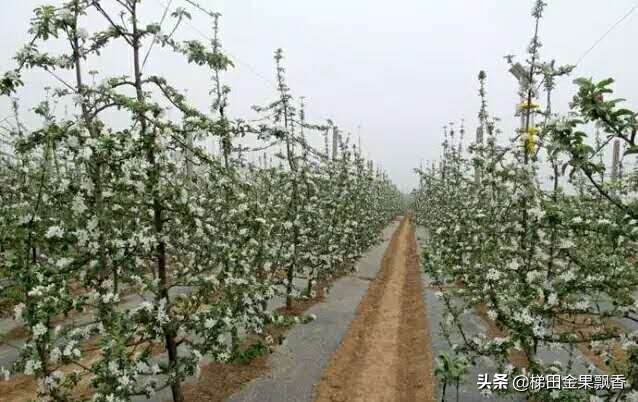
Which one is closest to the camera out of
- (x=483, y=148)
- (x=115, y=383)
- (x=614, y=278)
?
(x=115, y=383)

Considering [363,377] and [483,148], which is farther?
[363,377]

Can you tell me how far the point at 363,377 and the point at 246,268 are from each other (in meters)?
4.39

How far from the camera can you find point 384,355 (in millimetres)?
11914

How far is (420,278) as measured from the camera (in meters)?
20.7

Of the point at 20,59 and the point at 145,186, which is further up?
the point at 20,59

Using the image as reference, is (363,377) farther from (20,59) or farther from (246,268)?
(20,59)

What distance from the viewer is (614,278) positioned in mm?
5633

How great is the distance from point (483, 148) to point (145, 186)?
630cm

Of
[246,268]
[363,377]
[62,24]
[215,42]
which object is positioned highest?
[215,42]

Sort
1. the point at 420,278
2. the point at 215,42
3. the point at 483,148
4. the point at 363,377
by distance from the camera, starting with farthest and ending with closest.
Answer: the point at 420,278, the point at 215,42, the point at 363,377, the point at 483,148

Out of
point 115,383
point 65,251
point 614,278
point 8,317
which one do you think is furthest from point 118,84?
point 8,317

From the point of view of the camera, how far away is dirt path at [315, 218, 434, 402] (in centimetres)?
971

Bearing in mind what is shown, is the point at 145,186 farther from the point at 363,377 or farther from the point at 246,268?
the point at 363,377

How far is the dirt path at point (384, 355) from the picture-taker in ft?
31.9
